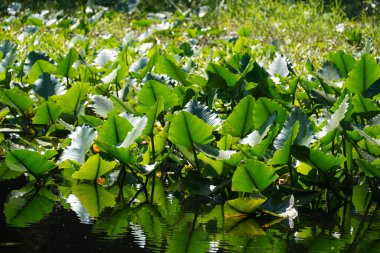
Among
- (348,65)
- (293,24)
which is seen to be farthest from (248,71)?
(293,24)

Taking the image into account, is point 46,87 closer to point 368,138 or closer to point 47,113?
point 47,113

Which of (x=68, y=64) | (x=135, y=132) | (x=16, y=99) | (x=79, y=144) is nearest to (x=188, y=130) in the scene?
(x=135, y=132)

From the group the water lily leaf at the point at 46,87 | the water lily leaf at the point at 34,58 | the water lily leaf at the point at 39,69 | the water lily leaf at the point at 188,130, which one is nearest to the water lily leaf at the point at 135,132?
the water lily leaf at the point at 188,130

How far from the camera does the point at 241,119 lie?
2447 mm

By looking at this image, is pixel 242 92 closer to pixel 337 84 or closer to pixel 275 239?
pixel 337 84

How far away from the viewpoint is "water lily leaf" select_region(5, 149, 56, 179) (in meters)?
2.25

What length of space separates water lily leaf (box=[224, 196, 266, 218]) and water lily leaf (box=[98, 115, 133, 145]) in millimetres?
410

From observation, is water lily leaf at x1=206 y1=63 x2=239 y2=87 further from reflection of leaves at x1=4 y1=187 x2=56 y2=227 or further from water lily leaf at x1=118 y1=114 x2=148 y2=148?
reflection of leaves at x1=4 y1=187 x2=56 y2=227

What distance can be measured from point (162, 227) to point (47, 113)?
1.00m

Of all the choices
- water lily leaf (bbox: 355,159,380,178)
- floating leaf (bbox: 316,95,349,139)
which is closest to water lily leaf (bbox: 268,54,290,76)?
floating leaf (bbox: 316,95,349,139)

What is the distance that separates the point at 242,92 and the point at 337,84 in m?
0.35

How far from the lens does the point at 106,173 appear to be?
2.44 m

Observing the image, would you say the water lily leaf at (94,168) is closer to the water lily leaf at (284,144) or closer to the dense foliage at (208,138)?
the dense foliage at (208,138)

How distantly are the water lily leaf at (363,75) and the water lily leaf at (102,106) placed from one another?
830mm
